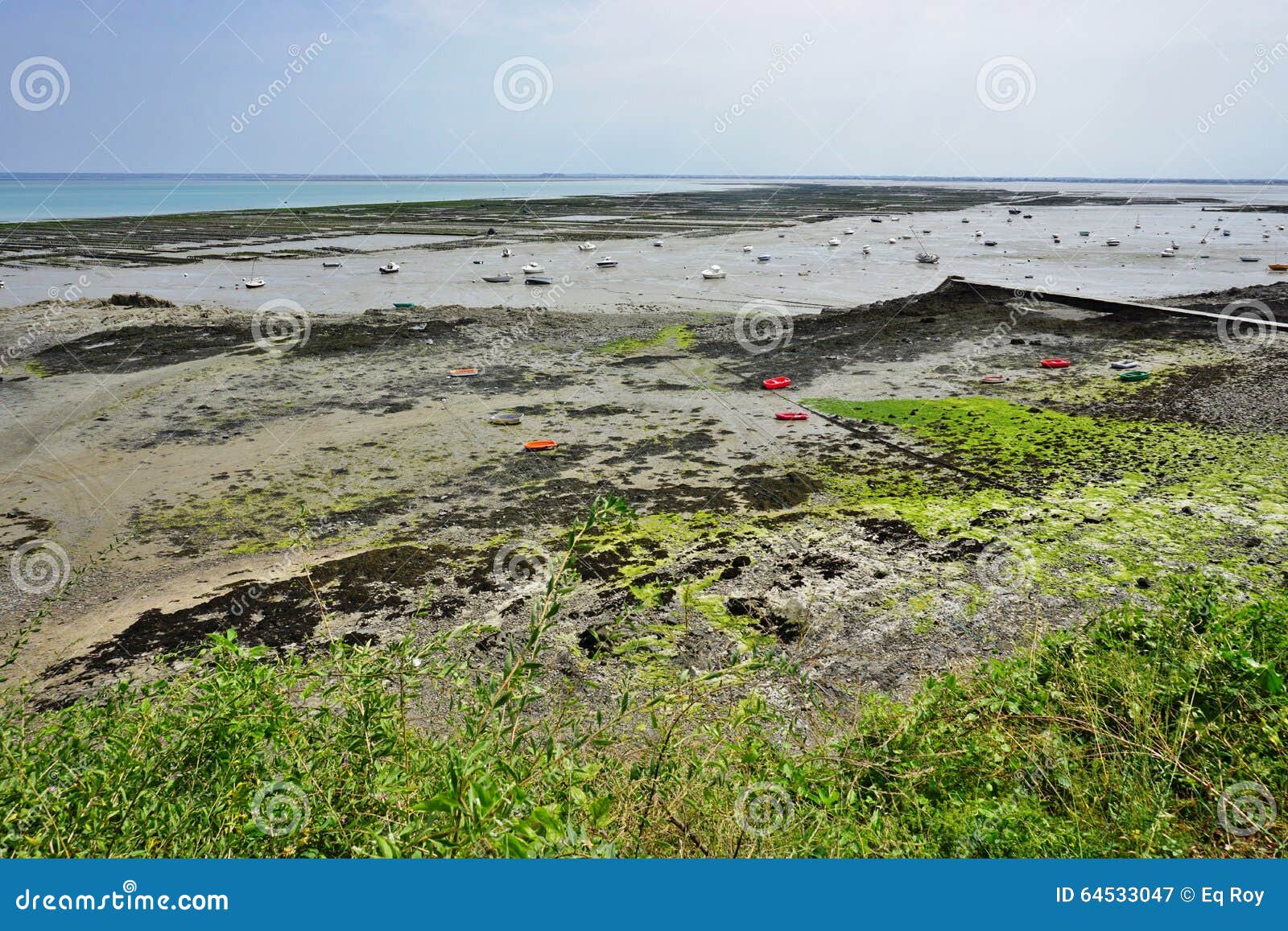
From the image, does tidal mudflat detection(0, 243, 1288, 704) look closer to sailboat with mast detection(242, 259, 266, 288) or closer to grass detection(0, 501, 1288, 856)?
grass detection(0, 501, 1288, 856)

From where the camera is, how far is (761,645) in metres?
5.64

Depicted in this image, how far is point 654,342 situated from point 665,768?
13701 mm

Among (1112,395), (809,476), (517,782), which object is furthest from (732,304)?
(517,782)

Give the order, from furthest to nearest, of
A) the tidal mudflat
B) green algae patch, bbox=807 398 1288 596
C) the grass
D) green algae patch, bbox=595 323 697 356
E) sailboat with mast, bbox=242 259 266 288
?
sailboat with mast, bbox=242 259 266 288 < green algae patch, bbox=595 323 697 356 < green algae patch, bbox=807 398 1288 596 < the tidal mudflat < the grass

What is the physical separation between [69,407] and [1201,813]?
14.6m

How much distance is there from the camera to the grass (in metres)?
2.41

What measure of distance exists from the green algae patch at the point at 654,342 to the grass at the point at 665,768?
12.0 meters

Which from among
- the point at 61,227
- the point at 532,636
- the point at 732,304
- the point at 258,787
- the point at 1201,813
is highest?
the point at 61,227

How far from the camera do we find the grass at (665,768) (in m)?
2.41

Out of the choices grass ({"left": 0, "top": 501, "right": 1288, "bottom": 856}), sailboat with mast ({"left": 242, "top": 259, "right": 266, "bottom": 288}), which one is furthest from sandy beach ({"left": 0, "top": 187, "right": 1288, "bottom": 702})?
sailboat with mast ({"left": 242, "top": 259, "right": 266, "bottom": 288})

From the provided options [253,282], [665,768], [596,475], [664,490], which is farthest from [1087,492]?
[253,282]

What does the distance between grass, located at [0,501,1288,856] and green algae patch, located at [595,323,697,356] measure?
1198 centimetres

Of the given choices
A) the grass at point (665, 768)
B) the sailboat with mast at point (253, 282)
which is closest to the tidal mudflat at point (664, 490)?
the grass at point (665, 768)

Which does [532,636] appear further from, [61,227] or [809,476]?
[61,227]
